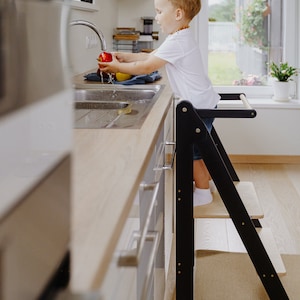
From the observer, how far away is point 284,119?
15.9 feet

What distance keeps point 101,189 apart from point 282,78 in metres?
4.04

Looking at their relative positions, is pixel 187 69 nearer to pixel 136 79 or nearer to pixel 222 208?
pixel 136 79

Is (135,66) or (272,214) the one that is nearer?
(135,66)

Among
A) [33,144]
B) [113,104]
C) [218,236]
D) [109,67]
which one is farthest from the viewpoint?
[218,236]

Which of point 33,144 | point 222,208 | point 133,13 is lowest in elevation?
point 222,208

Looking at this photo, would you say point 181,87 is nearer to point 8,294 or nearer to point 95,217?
point 95,217

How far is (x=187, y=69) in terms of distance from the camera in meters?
2.78

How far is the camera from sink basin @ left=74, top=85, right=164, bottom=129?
203 cm

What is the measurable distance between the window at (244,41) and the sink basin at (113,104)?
97.7 inches

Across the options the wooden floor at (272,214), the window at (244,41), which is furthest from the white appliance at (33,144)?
the window at (244,41)

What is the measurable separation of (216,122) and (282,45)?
85cm

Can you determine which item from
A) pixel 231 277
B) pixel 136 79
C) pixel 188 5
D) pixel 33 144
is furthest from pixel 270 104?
pixel 33 144

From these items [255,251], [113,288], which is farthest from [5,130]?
[255,251]

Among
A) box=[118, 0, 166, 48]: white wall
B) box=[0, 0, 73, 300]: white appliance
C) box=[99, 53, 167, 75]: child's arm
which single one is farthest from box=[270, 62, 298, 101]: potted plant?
box=[0, 0, 73, 300]: white appliance
